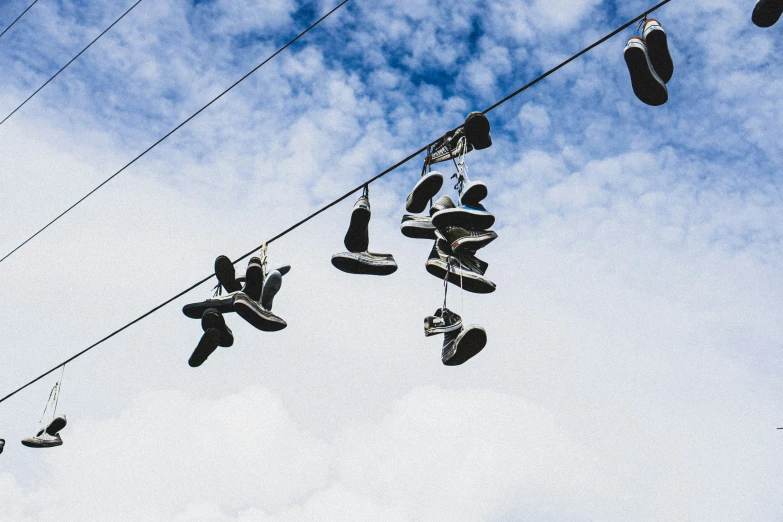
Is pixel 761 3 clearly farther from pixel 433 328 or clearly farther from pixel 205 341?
pixel 205 341

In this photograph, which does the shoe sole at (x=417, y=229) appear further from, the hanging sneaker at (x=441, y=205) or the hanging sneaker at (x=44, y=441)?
the hanging sneaker at (x=44, y=441)

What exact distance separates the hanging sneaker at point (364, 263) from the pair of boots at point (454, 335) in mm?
706

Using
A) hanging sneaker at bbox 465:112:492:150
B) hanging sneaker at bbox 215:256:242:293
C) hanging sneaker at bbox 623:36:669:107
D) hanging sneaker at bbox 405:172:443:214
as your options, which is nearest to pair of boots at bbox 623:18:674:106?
hanging sneaker at bbox 623:36:669:107

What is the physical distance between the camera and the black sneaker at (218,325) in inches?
210

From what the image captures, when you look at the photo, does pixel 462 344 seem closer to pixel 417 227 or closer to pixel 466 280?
pixel 466 280

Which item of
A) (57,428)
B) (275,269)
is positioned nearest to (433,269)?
(275,269)

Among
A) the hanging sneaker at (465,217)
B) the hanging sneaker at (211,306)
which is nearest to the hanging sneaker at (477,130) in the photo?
the hanging sneaker at (465,217)

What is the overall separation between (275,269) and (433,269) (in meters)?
1.41

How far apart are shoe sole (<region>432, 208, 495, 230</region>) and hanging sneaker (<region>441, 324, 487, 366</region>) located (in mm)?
695

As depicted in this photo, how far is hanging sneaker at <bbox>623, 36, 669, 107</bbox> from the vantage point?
13.4 feet

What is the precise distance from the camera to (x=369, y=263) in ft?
16.6

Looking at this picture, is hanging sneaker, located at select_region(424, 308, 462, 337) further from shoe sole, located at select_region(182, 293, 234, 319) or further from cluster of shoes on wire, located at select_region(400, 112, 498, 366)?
shoe sole, located at select_region(182, 293, 234, 319)

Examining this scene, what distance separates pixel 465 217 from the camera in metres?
4.47

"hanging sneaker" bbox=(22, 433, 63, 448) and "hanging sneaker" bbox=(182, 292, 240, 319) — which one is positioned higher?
"hanging sneaker" bbox=(182, 292, 240, 319)
